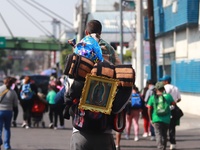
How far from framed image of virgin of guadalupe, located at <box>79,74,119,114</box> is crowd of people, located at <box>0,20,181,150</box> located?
0.82 ft

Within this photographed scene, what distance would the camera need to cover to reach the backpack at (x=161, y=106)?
1311cm

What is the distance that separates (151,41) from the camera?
24.8m

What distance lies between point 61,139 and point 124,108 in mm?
11779

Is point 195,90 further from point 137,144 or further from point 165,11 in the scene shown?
point 137,144

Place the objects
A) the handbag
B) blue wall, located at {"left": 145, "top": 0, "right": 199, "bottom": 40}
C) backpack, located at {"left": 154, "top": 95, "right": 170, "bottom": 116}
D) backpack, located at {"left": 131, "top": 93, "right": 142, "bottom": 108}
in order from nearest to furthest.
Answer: backpack, located at {"left": 154, "top": 95, "right": 170, "bottom": 116}
the handbag
backpack, located at {"left": 131, "top": 93, "right": 142, "bottom": 108}
blue wall, located at {"left": 145, "top": 0, "right": 199, "bottom": 40}

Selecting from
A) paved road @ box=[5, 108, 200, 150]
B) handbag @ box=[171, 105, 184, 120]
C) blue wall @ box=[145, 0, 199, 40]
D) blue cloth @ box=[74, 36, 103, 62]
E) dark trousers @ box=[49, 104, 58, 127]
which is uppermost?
blue wall @ box=[145, 0, 199, 40]

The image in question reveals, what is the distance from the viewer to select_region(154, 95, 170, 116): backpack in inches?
516

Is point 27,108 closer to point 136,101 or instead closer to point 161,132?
point 136,101

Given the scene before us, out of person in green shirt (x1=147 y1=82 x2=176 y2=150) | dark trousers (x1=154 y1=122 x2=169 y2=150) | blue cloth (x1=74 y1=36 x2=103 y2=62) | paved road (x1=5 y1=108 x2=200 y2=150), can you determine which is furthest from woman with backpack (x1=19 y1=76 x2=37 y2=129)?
blue cloth (x1=74 y1=36 x2=103 y2=62)

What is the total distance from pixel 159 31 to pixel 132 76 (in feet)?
89.8

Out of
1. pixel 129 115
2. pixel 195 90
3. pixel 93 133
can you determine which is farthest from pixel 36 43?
pixel 93 133

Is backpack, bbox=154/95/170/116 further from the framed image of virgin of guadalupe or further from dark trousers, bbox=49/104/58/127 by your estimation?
dark trousers, bbox=49/104/58/127

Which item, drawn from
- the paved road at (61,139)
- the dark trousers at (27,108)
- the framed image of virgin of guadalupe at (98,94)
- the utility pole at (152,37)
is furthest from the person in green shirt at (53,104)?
the framed image of virgin of guadalupe at (98,94)

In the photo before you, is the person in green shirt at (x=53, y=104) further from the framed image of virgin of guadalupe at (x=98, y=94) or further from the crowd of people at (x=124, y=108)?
the framed image of virgin of guadalupe at (x=98, y=94)
